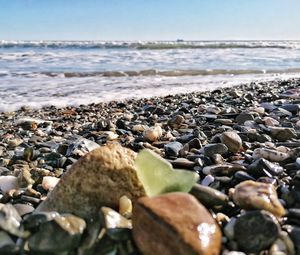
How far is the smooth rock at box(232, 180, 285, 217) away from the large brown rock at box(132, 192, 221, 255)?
238 mm

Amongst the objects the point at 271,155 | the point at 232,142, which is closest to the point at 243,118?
the point at 232,142

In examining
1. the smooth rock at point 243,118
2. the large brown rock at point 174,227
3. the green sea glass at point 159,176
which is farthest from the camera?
the smooth rock at point 243,118

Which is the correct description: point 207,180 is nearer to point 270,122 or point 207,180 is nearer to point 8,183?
point 8,183

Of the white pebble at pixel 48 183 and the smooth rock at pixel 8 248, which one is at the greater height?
the smooth rock at pixel 8 248

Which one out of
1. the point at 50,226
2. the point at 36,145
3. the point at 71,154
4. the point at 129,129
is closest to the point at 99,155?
the point at 50,226

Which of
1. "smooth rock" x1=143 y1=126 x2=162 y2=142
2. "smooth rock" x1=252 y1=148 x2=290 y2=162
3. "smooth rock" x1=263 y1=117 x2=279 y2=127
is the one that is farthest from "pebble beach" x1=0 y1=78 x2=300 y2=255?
"smooth rock" x1=263 y1=117 x2=279 y2=127

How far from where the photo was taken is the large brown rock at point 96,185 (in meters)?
1.83

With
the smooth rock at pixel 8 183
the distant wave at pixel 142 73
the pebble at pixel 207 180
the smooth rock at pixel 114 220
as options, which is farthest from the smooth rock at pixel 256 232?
the distant wave at pixel 142 73

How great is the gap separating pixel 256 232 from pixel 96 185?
712 millimetres

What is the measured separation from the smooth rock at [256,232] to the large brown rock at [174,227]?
0.10 metres

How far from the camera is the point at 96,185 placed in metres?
1.85

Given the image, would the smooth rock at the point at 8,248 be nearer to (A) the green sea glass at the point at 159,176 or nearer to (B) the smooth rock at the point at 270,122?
(A) the green sea glass at the point at 159,176

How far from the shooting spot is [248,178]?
2123 mm

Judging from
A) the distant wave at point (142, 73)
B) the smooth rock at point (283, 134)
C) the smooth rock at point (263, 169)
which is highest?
the smooth rock at point (263, 169)
